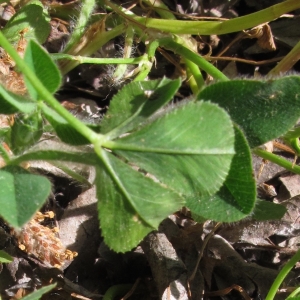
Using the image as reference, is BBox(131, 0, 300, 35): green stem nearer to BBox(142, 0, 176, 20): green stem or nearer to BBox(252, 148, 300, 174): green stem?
BBox(142, 0, 176, 20): green stem

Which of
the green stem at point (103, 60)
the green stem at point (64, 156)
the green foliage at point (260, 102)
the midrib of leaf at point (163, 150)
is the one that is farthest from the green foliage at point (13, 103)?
the green stem at point (103, 60)

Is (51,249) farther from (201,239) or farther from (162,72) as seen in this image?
(162,72)

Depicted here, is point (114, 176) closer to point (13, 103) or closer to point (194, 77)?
point (13, 103)

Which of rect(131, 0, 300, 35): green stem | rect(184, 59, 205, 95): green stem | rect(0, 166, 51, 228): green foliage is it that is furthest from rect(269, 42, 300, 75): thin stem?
rect(0, 166, 51, 228): green foliage

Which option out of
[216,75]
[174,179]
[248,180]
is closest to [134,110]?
[174,179]

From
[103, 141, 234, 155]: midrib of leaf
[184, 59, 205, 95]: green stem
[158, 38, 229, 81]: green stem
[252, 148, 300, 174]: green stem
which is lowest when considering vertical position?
[252, 148, 300, 174]: green stem

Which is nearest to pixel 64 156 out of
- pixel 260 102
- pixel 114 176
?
pixel 114 176

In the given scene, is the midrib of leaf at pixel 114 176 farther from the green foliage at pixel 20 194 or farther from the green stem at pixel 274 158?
the green stem at pixel 274 158

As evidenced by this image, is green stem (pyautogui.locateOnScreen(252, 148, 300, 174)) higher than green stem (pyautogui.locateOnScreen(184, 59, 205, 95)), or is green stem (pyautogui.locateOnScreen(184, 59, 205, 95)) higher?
green stem (pyautogui.locateOnScreen(184, 59, 205, 95))
